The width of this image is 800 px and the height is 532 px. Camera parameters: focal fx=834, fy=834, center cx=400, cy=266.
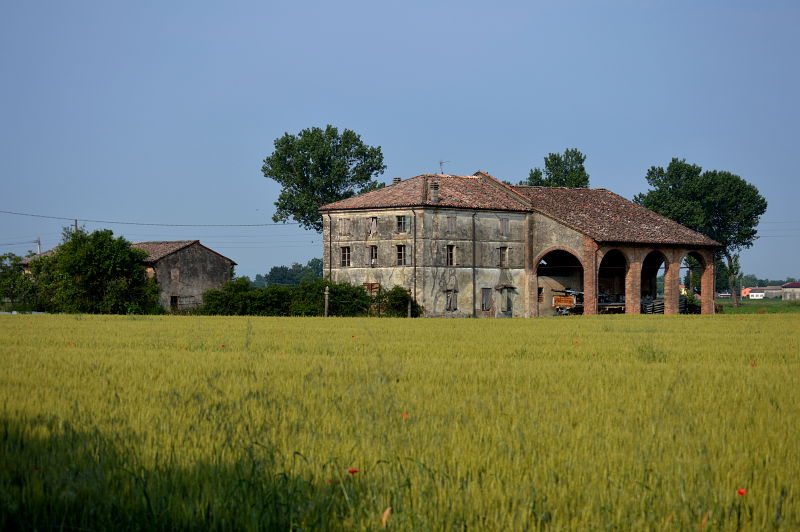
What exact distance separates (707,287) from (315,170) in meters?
35.8

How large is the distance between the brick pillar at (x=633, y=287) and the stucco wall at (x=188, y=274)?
3018 cm

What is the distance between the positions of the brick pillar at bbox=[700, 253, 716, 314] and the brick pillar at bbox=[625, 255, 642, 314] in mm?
7310

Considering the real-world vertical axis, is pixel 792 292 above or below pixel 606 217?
below

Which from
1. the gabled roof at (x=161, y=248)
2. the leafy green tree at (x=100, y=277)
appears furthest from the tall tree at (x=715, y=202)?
the leafy green tree at (x=100, y=277)

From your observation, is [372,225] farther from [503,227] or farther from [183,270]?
[183,270]

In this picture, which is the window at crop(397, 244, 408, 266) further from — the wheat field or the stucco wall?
the wheat field

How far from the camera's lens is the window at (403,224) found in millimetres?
54844

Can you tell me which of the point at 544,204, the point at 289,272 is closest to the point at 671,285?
the point at 544,204

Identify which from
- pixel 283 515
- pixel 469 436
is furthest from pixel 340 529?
pixel 469 436

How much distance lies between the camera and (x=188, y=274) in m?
63.9

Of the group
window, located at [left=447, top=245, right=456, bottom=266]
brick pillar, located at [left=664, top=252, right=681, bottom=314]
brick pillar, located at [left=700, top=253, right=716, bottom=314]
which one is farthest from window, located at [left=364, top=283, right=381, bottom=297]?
brick pillar, located at [left=700, top=253, right=716, bottom=314]

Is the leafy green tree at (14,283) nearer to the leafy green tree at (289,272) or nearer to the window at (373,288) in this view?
the window at (373,288)

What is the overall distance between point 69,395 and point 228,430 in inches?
112

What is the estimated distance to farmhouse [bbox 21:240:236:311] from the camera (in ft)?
203
